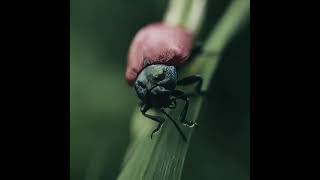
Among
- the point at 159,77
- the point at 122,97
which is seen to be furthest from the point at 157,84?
the point at 122,97

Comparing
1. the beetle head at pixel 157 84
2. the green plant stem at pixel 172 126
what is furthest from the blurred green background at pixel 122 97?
the beetle head at pixel 157 84

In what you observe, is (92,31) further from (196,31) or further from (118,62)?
(196,31)

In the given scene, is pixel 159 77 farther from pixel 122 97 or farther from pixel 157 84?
pixel 122 97

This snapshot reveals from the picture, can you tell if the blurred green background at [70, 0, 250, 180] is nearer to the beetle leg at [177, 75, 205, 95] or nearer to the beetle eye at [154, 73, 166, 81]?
the beetle leg at [177, 75, 205, 95]

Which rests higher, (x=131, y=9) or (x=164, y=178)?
(x=131, y=9)

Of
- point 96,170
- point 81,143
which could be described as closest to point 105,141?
point 81,143

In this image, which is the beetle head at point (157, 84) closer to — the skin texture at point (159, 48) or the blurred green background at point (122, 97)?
the skin texture at point (159, 48)
